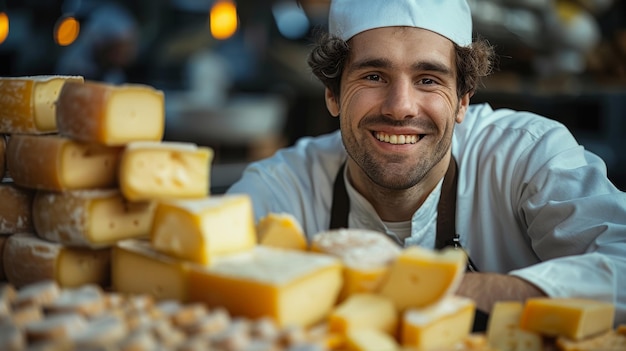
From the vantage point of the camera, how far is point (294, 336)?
106 cm

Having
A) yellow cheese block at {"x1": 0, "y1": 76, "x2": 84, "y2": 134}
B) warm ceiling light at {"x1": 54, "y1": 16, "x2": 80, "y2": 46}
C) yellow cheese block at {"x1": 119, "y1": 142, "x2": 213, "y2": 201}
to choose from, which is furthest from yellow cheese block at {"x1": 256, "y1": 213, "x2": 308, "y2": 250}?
warm ceiling light at {"x1": 54, "y1": 16, "x2": 80, "y2": 46}

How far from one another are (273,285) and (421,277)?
0.26 metres

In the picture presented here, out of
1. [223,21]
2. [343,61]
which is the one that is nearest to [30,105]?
[343,61]

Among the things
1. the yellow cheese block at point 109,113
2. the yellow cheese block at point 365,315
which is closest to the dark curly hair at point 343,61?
the yellow cheese block at point 109,113

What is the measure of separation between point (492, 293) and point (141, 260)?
0.79 meters

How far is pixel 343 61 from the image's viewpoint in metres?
2.45

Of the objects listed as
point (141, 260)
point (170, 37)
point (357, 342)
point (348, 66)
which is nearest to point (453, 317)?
point (357, 342)

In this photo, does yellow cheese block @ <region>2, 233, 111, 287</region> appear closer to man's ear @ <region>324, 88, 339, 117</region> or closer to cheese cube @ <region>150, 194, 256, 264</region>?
cheese cube @ <region>150, 194, 256, 264</region>

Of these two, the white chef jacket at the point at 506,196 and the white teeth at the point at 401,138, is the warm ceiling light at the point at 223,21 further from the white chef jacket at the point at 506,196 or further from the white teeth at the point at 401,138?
the white teeth at the point at 401,138

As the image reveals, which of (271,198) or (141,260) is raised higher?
(141,260)

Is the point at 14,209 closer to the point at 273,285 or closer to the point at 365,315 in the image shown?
the point at 273,285

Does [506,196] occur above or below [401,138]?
below

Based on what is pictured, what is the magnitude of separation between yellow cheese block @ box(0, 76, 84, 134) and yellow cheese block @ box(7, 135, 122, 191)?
0.35 feet

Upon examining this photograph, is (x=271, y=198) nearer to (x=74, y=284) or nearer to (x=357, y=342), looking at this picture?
(x=74, y=284)
